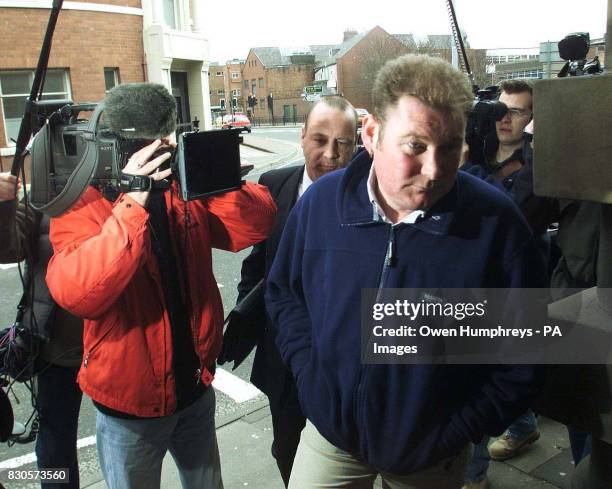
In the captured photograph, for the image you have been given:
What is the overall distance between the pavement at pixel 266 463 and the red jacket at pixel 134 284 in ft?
3.80

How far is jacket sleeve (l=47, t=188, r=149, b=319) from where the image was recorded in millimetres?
1684

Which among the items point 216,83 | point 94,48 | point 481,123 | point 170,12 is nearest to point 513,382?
point 481,123

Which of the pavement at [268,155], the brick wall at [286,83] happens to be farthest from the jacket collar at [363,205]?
the brick wall at [286,83]

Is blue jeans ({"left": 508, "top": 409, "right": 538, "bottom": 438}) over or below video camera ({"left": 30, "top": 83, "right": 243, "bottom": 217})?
below

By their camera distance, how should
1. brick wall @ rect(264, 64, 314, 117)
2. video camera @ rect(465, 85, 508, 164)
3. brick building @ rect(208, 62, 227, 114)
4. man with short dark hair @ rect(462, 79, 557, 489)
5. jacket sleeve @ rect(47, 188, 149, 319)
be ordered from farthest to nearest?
brick building @ rect(208, 62, 227, 114) → brick wall @ rect(264, 64, 314, 117) → man with short dark hair @ rect(462, 79, 557, 489) → video camera @ rect(465, 85, 508, 164) → jacket sleeve @ rect(47, 188, 149, 319)

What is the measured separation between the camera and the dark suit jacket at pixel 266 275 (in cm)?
226

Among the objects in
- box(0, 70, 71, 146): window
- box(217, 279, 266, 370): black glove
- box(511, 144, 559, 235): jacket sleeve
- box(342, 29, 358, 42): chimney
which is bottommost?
box(217, 279, 266, 370): black glove

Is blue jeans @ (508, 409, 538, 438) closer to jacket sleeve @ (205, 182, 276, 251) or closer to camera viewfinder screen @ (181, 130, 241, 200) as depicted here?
jacket sleeve @ (205, 182, 276, 251)

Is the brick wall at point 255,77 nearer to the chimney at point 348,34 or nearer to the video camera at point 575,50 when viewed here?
the chimney at point 348,34

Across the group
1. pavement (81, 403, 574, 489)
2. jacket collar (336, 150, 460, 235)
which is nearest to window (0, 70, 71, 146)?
pavement (81, 403, 574, 489)

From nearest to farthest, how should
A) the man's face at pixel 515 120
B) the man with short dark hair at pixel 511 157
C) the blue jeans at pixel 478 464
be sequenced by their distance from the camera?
the blue jeans at pixel 478 464, the man with short dark hair at pixel 511 157, the man's face at pixel 515 120

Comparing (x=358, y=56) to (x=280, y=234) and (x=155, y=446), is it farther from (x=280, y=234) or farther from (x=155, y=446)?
(x=155, y=446)

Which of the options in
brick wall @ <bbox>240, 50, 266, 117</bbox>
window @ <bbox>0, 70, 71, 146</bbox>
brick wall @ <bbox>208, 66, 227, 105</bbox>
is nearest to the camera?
window @ <bbox>0, 70, 71, 146</bbox>

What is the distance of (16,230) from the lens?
7.14ft
